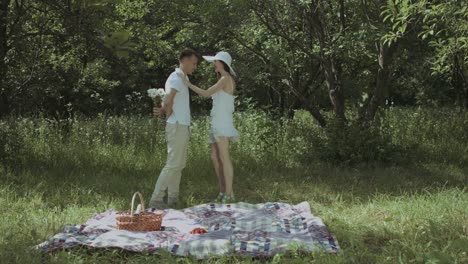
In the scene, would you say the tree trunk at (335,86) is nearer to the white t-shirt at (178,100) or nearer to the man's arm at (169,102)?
the white t-shirt at (178,100)

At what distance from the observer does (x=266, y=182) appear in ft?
23.2

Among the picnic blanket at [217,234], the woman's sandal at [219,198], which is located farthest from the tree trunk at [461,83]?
the picnic blanket at [217,234]

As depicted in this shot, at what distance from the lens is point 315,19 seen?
8844 millimetres

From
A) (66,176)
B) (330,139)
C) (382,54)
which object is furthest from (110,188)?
(382,54)

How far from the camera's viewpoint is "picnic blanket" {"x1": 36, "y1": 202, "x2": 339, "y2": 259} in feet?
12.7

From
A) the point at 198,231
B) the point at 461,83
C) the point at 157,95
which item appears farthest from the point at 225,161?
the point at 461,83

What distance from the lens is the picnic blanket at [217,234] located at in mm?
3857

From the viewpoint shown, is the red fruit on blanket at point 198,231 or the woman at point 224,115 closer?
the red fruit on blanket at point 198,231

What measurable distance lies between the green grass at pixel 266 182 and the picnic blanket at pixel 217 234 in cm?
10

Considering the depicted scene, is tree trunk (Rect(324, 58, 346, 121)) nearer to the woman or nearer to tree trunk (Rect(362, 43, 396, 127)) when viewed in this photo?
tree trunk (Rect(362, 43, 396, 127))

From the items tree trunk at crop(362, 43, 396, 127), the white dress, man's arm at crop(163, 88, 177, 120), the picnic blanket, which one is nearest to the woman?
the white dress

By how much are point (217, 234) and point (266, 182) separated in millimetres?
2822

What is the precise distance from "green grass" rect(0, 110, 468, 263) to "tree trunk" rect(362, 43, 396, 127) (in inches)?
25.2

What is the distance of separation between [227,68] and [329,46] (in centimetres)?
318
